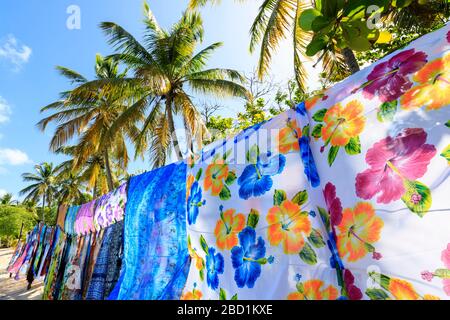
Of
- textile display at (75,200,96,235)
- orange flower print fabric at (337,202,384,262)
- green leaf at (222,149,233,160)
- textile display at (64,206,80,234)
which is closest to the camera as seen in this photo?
orange flower print fabric at (337,202,384,262)

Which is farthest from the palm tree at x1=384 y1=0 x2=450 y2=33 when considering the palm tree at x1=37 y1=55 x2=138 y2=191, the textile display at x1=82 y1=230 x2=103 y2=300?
the palm tree at x1=37 y1=55 x2=138 y2=191

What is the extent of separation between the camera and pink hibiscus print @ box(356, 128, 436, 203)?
775mm

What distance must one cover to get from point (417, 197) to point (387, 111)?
301mm

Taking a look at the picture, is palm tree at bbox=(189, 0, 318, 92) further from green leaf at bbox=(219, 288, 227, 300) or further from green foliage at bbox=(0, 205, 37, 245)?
green foliage at bbox=(0, 205, 37, 245)

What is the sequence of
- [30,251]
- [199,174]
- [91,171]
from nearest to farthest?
1. [199,174]
2. [30,251]
3. [91,171]

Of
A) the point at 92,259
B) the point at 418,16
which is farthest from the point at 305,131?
the point at 418,16

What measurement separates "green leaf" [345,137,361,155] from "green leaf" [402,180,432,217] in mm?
182

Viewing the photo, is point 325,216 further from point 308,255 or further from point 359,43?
point 359,43

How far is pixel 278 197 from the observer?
1.15 metres

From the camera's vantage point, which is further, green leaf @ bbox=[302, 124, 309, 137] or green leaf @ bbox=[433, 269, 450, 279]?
green leaf @ bbox=[302, 124, 309, 137]

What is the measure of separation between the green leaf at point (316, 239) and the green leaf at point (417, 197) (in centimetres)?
32

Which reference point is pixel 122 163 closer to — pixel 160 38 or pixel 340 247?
pixel 160 38
